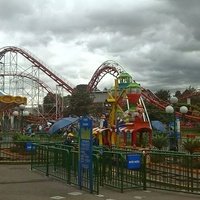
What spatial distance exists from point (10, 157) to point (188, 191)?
10.7 metres

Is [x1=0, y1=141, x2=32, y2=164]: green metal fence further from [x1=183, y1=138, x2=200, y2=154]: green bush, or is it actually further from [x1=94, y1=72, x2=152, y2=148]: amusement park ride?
[x1=183, y1=138, x2=200, y2=154]: green bush

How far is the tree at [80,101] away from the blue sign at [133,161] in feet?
186

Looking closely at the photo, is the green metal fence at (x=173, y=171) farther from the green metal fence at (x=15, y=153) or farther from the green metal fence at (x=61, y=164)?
the green metal fence at (x=15, y=153)

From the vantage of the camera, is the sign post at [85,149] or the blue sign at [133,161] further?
the blue sign at [133,161]

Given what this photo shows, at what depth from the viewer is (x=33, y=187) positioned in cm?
1198

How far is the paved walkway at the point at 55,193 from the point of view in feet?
34.2

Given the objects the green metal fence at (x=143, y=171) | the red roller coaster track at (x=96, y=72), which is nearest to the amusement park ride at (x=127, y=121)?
the green metal fence at (x=143, y=171)

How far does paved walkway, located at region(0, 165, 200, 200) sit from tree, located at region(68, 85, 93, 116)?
5513 centimetres

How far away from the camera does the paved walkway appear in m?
10.4

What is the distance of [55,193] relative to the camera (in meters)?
11.0

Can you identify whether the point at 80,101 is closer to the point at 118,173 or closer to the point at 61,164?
the point at 61,164

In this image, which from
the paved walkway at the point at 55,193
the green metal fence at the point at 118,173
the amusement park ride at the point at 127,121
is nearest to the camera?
the paved walkway at the point at 55,193

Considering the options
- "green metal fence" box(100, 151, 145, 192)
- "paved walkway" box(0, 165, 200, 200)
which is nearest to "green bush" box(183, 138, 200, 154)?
"green metal fence" box(100, 151, 145, 192)

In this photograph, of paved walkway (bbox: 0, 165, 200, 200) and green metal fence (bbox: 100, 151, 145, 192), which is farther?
green metal fence (bbox: 100, 151, 145, 192)
